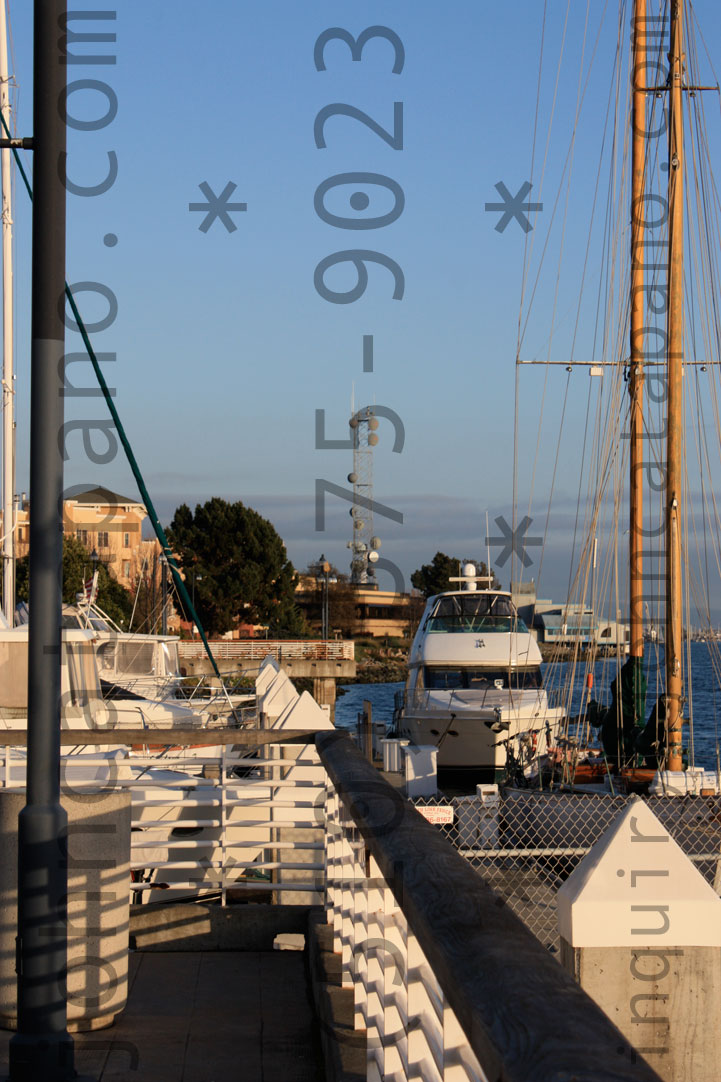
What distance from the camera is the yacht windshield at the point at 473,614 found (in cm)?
3136

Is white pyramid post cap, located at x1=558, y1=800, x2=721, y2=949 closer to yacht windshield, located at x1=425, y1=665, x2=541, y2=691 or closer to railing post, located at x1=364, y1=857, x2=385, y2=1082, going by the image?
railing post, located at x1=364, y1=857, x2=385, y2=1082

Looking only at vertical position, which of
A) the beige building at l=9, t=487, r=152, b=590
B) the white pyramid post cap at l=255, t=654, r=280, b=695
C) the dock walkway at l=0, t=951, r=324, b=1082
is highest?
the beige building at l=9, t=487, r=152, b=590

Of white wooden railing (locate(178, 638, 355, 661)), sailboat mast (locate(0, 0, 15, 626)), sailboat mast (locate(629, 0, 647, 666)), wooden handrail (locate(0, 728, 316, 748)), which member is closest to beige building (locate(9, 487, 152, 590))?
white wooden railing (locate(178, 638, 355, 661))

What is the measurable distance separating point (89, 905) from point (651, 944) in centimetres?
294

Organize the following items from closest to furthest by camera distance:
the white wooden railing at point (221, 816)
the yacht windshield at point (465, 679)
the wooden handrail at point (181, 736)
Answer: the wooden handrail at point (181, 736), the white wooden railing at point (221, 816), the yacht windshield at point (465, 679)

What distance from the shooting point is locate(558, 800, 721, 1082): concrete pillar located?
137 inches

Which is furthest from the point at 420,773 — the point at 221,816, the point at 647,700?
the point at 647,700

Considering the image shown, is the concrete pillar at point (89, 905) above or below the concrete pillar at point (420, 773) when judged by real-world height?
above

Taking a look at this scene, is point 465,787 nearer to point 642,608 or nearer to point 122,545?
point 642,608

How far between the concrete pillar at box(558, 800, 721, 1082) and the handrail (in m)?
0.58

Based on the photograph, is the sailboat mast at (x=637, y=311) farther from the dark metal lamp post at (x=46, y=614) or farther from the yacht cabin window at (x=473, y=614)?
the dark metal lamp post at (x=46, y=614)

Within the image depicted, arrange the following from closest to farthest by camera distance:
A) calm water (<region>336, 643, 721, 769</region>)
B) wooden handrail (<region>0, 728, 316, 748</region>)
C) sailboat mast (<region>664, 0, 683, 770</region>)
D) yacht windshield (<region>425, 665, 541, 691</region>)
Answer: wooden handrail (<region>0, 728, 316, 748</region>) < sailboat mast (<region>664, 0, 683, 770</region>) < yacht windshield (<region>425, 665, 541, 691</region>) < calm water (<region>336, 643, 721, 769</region>)

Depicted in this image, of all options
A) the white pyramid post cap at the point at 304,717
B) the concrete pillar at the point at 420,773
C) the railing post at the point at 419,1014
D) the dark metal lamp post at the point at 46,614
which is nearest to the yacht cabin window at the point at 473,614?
the concrete pillar at the point at 420,773

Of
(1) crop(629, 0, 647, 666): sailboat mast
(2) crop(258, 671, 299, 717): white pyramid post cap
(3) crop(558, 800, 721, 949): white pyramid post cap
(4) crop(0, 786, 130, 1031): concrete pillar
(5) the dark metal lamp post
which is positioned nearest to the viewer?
(3) crop(558, 800, 721, 949): white pyramid post cap
